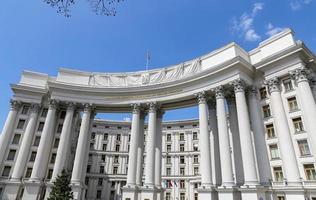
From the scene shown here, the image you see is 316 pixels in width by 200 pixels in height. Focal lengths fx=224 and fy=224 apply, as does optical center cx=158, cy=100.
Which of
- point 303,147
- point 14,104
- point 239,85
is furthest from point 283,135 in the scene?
point 14,104

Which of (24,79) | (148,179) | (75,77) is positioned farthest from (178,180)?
(24,79)

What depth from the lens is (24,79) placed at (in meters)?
42.2

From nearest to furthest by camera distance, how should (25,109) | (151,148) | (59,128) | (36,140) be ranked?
(151,148) → (36,140) → (59,128) → (25,109)

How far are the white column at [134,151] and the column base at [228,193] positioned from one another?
40.2 ft

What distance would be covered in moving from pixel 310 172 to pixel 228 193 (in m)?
8.79

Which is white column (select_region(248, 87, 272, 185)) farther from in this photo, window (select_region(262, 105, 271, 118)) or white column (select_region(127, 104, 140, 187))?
white column (select_region(127, 104, 140, 187))

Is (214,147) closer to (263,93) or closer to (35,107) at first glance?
(263,93)

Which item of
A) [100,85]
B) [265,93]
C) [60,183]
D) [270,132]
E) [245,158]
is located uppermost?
[100,85]

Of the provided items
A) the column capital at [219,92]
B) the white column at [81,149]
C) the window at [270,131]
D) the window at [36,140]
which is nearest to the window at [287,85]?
the window at [270,131]

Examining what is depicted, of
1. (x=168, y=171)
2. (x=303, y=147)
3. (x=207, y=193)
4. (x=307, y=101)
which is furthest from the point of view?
(x=168, y=171)

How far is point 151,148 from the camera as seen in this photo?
33.3 m

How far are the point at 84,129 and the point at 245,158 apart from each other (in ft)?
80.5

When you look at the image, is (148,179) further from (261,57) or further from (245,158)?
(261,57)

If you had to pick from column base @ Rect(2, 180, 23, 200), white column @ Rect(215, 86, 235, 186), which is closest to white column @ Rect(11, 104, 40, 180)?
column base @ Rect(2, 180, 23, 200)
